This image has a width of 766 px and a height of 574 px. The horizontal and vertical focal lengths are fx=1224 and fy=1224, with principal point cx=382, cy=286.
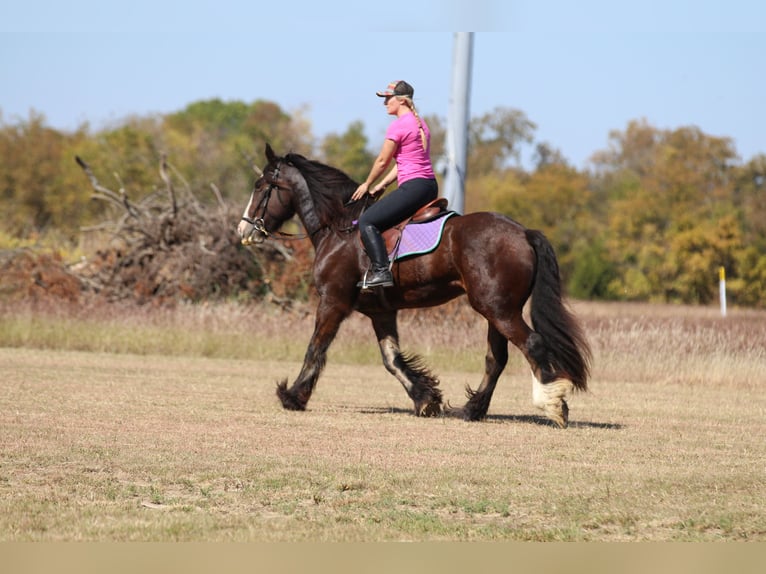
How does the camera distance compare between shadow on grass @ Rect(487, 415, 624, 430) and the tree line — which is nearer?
shadow on grass @ Rect(487, 415, 624, 430)

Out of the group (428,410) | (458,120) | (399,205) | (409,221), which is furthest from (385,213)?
(458,120)

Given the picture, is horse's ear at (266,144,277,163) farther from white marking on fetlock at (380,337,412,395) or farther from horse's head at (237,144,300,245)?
white marking on fetlock at (380,337,412,395)

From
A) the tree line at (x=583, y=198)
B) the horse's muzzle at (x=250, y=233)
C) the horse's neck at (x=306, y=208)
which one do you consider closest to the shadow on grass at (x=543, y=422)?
the horse's neck at (x=306, y=208)

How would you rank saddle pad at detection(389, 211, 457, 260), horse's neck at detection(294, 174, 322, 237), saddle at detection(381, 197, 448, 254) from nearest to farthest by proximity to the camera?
saddle pad at detection(389, 211, 457, 260) < saddle at detection(381, 197, 448, 254) < horse's neck at detection(294, 174, 322, 237)

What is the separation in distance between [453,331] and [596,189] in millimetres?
74650

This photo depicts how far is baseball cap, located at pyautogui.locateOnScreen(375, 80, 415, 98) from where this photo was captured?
40.7 feet

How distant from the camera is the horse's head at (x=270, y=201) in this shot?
13.5 meters

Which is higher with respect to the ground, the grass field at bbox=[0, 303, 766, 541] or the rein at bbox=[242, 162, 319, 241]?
the rein at bbox=[242, 162, 319, 241]

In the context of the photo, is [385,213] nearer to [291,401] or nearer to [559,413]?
[291,401]

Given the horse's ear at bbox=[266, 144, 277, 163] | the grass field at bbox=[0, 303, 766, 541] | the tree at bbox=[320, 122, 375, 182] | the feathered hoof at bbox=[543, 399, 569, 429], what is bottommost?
the grass field at bbox=[0, 303, 766, 541]

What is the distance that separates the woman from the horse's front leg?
21.0 inches

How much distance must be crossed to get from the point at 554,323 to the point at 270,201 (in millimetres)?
3647

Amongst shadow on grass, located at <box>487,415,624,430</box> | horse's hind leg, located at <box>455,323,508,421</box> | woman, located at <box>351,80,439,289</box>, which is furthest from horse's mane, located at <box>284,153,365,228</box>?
shadow on grass, located at <box>487,415,624,430</box>

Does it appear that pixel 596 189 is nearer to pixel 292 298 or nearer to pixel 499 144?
pixel 499 144
